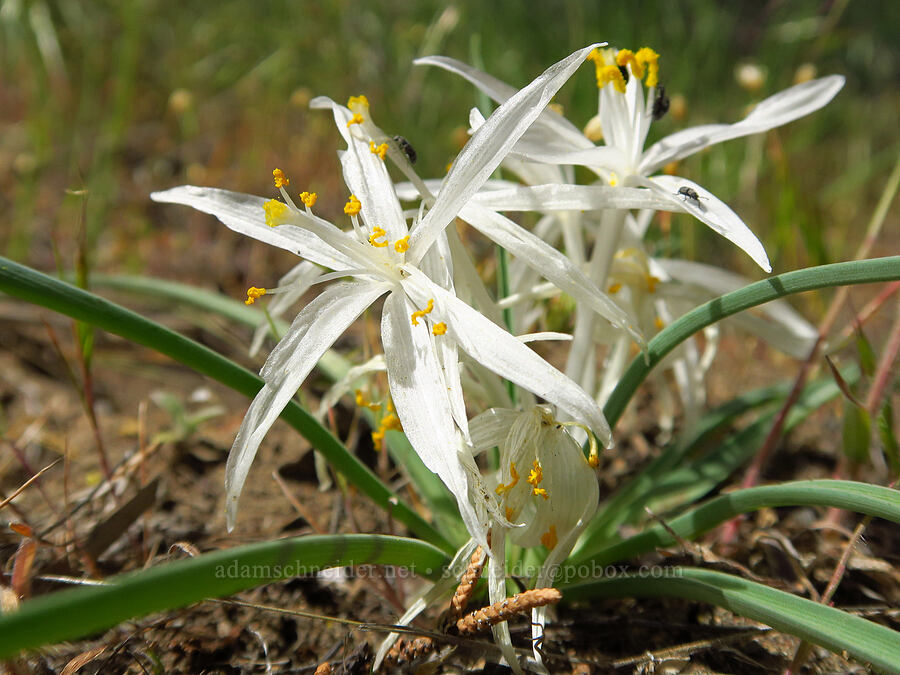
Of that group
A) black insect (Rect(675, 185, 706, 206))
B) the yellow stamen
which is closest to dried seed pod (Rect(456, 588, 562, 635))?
the yellow stamen

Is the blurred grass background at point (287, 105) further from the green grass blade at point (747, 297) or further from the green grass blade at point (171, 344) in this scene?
the green grass blade at point (171, 344)

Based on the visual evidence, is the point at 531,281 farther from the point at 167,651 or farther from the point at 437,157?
the point at 437,157

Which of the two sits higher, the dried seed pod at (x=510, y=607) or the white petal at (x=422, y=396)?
the white petal at (x=422, y=396)

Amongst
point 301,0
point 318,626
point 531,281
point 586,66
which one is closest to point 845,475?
point 531,281

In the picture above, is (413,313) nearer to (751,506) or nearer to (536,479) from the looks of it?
(536,479)

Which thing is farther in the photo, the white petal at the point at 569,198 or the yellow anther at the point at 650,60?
the yellow anther at the point at 650,60

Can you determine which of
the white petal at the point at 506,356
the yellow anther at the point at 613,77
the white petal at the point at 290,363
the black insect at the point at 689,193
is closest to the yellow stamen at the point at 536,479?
the white petal at the point at 506,356

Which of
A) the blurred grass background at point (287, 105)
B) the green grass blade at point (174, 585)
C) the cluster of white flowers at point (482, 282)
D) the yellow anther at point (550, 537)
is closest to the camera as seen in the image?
the green grass blade at point (174, 585)

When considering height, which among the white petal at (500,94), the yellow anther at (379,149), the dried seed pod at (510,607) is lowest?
the dried seed pod at (510,607)
